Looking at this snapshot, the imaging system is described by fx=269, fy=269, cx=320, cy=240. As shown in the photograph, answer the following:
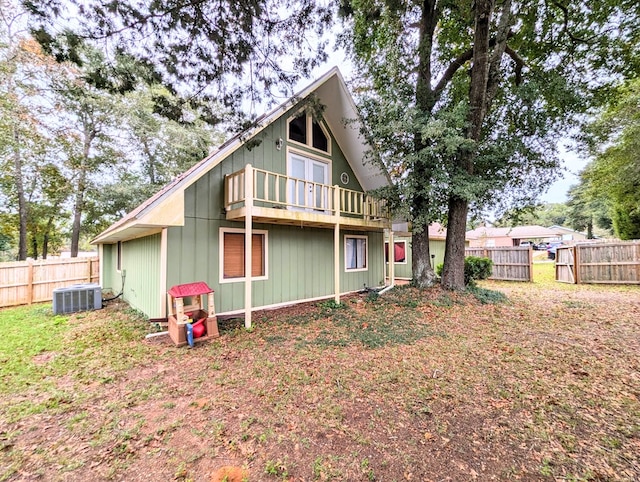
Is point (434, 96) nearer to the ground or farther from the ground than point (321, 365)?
farther from the ground

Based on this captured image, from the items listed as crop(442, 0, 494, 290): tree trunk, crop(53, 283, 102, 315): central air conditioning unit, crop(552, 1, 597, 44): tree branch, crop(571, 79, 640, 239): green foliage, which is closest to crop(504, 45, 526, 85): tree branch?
crop(552, 1, 597, 44): tree branch

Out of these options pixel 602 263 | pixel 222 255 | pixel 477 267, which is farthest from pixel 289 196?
pixel 602 263

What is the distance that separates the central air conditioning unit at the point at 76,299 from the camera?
25.3ft

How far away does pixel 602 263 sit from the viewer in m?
10.8

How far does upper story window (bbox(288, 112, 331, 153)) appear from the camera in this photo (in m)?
8.20

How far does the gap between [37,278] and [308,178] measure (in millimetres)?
9925

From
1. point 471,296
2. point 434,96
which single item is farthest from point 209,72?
point 471,296

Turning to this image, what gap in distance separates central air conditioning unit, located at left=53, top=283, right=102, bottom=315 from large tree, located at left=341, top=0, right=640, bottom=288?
393 inches

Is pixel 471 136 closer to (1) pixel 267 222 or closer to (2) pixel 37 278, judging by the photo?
(1) pixel 267 222

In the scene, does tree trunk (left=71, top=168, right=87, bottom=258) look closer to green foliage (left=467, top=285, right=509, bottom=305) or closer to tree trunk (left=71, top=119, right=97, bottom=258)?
tree trunk (left=71, top=119, right=97, bottom=258)

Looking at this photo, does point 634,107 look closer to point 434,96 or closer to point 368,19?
point 434,96

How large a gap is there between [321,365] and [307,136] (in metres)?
6.84

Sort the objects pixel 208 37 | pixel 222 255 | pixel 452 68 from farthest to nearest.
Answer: pixel 452 68 < pixel 222 255 < pixel 208 37

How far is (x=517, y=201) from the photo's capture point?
9.02 metres
